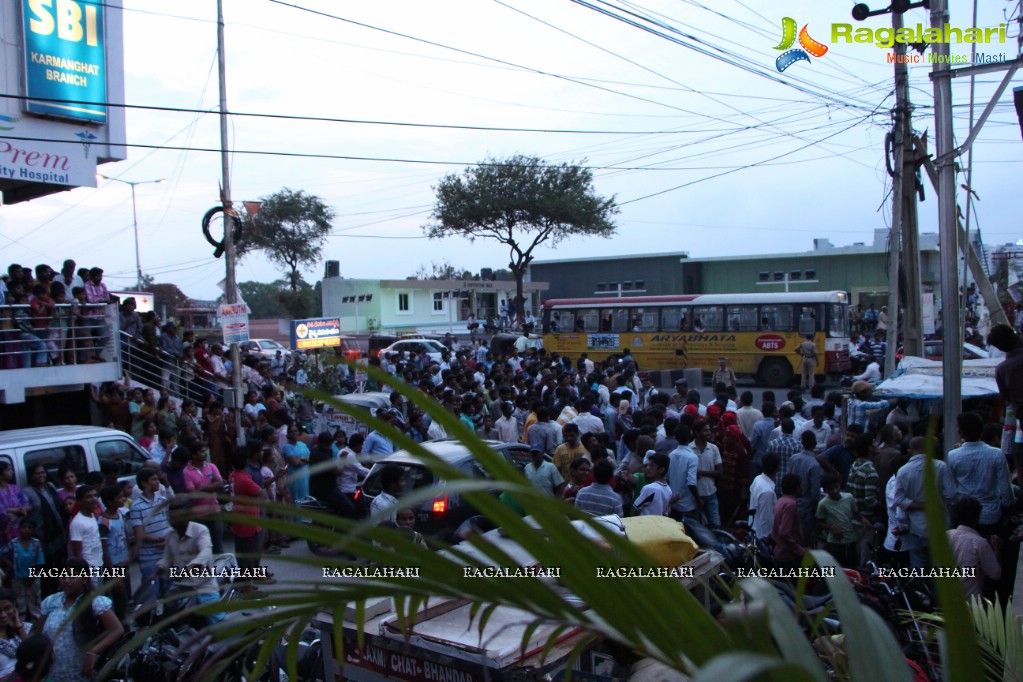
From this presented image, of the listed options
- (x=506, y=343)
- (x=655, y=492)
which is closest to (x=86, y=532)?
(x=655, y=492)

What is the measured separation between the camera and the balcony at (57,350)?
12.4 meters

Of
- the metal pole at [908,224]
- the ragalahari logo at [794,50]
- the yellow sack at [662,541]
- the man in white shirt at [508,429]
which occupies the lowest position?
the man in white shirt at [508,429]

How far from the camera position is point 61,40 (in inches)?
584

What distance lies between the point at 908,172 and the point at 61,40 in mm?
15261

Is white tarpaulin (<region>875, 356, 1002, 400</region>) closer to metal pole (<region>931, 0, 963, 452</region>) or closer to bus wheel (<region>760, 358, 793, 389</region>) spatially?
metal pole (<region>931, 0, 963, 452</region>)

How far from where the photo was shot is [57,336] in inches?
518

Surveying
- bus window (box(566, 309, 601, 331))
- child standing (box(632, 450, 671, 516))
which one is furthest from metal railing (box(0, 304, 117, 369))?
bus window (box(566, 309, 601, 331))

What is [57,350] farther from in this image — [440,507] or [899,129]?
[899,129]

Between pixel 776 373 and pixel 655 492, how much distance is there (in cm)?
1900

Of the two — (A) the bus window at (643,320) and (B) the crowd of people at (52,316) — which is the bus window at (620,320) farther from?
(B) the crowd of people at (52,316)

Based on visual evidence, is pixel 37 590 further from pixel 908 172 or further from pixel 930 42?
pixel 908 172

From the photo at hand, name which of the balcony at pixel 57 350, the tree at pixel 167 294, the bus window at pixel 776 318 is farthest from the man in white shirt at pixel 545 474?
the tree at pixel 167 294

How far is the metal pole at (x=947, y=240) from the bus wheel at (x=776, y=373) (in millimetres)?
15936

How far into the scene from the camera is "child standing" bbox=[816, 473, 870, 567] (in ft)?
23.1
